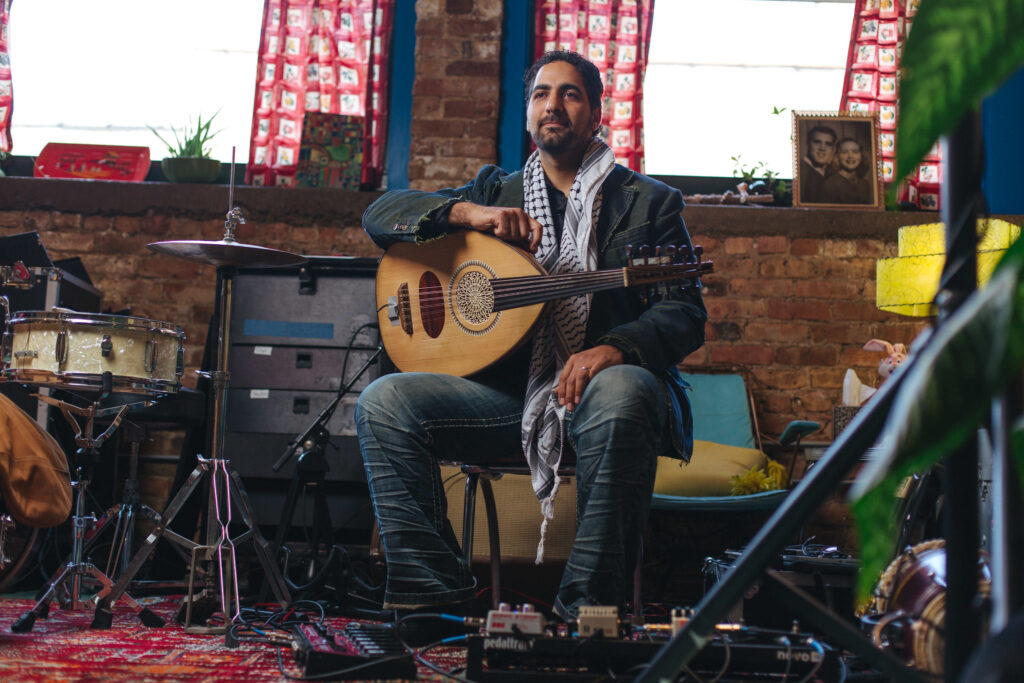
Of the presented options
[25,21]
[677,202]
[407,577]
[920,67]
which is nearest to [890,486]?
[920,67]

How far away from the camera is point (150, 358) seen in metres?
2.36

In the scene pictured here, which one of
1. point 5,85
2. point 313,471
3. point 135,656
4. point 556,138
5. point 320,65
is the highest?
→ point 320,65

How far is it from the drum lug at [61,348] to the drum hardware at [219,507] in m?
0.32

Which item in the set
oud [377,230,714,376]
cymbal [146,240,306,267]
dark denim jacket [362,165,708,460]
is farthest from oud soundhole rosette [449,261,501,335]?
cymbal [146,240,306,267]

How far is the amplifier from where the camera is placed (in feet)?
10.0

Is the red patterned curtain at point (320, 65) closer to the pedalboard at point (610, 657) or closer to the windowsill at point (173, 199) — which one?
the windowsill at point (173, 199)

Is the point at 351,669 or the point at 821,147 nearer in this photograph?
the point at 351,669

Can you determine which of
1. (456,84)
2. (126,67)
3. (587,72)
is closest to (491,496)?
(587,72)

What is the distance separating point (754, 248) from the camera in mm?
3615

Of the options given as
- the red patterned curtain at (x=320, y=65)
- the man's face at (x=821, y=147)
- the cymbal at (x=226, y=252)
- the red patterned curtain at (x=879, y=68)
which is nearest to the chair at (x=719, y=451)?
the man's face at (x=821, y=147)

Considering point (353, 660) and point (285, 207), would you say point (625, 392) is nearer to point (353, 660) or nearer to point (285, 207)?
point (353, 660)

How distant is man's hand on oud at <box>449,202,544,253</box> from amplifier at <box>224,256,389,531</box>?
1173mm

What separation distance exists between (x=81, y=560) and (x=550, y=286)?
56.7 inches

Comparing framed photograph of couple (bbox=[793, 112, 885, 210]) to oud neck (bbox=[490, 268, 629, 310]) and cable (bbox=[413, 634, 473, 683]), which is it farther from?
cable (bbox=[413, 634, 473, 683])
